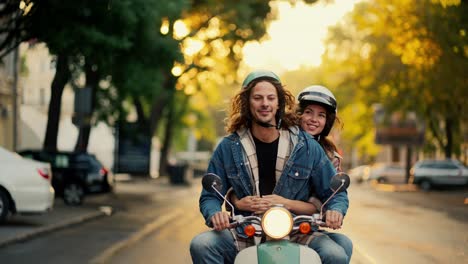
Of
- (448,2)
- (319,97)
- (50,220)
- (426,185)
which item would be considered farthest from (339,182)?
(426,185)

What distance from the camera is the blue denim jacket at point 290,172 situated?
17.4 ft

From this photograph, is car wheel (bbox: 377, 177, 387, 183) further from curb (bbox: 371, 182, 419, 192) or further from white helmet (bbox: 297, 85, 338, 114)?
white helmet (bbox: 297, 85, 338, 114)

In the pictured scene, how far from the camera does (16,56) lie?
27.0 m

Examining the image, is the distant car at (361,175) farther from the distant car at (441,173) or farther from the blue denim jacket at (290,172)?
the blue denim jacket at (290,172)

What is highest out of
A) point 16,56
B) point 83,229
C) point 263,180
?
point 16,56

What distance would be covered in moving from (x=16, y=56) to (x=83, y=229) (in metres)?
10.8

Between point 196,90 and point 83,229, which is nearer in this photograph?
point 83,229

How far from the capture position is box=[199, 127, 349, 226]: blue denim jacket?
5297 mm

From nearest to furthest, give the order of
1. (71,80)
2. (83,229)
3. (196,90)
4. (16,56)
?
(83,229)
(71,80)
(16,56)
(196,90)

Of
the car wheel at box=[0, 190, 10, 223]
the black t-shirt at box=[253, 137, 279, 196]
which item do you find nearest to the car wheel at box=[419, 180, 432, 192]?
the car wheel at box=[0, 190, 10, 223]

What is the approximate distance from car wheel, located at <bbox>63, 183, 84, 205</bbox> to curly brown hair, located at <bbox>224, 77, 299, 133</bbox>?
19621 millimetres

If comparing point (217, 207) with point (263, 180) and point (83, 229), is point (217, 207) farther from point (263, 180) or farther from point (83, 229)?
point (83, 229)

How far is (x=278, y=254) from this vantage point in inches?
189

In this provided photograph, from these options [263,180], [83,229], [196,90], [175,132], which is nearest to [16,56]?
[83,229]
